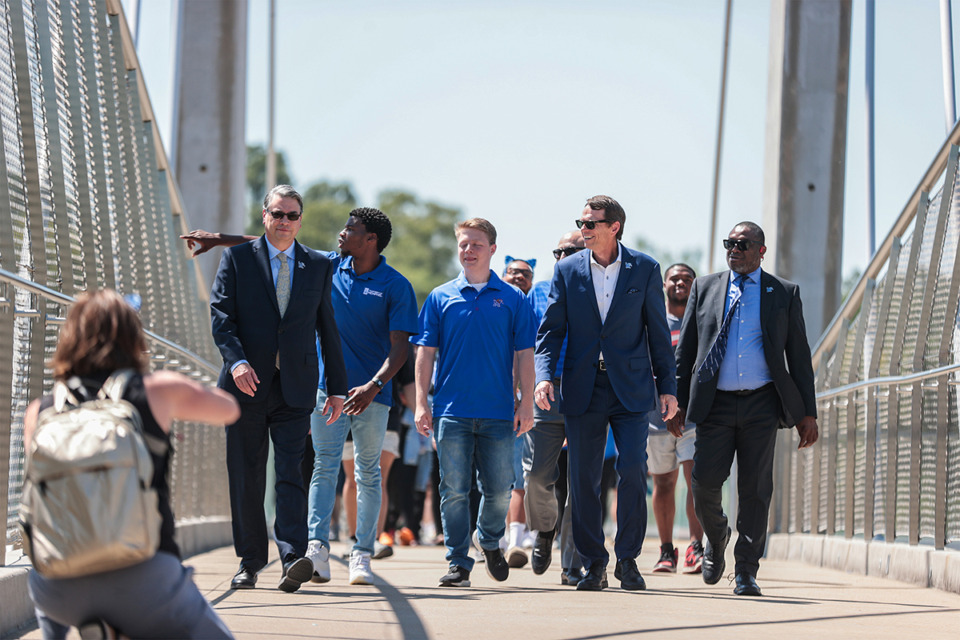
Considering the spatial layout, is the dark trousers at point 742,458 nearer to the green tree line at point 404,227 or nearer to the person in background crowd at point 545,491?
the person in background crowd at point 545,491

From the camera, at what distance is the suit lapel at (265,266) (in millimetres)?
7477

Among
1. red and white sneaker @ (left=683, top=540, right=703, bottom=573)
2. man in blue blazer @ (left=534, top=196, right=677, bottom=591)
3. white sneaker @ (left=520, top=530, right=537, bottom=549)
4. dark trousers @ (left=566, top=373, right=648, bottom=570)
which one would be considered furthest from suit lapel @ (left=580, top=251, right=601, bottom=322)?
white sneaker @ (left=520, top=530, right=537, bottom=549)

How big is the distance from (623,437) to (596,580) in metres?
0.77

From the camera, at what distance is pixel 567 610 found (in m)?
6.70

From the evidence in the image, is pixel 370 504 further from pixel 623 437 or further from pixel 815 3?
pixel 815 3

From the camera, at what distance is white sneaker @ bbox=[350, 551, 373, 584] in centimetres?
793

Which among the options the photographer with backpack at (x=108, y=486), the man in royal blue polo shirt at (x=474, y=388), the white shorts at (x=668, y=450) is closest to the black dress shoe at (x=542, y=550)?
the man in royal blue polo shirt at (x=474, y=388)

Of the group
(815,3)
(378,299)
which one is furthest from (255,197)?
(378,299)

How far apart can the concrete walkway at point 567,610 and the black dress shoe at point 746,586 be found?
0.25 feet

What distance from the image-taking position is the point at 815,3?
49.3 ft

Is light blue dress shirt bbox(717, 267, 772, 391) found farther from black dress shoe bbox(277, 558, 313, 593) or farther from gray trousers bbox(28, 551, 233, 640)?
gray trousers bbox(28, 551, 233, 640)

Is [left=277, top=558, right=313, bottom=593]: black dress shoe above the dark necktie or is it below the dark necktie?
below

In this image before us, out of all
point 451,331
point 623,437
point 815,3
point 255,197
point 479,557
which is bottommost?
point 479,557

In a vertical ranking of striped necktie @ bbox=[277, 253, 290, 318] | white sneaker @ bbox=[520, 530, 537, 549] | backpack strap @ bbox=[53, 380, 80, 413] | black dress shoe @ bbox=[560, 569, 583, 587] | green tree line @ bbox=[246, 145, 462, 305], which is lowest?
A: white sneaker @ bbox=[520, 530, 537, 549]
